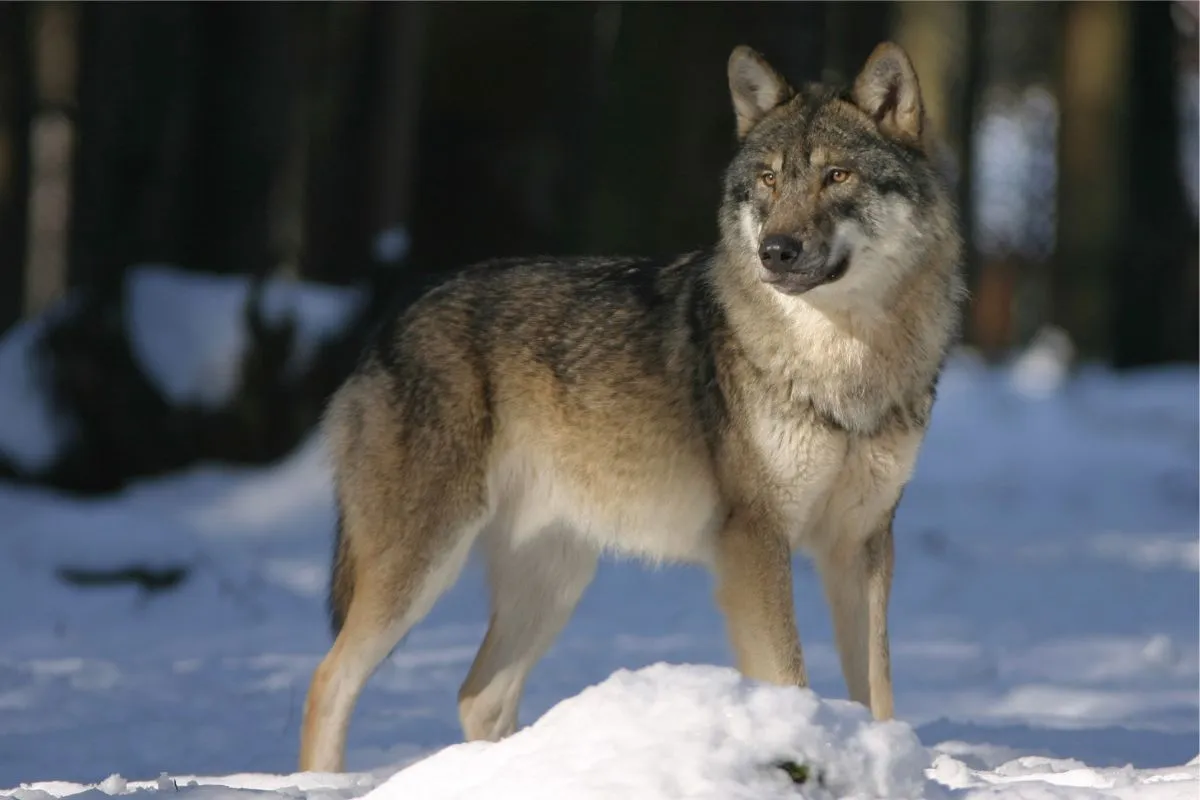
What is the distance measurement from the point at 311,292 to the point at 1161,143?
10.1m

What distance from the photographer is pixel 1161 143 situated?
55.7 ft

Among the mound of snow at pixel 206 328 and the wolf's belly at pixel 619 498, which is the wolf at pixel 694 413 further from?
the mound of snow at pixel 206 328

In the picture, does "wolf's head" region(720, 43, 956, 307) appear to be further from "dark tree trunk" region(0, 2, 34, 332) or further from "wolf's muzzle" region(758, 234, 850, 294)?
"dark tree trunk" region(0, 2, 34, 332)

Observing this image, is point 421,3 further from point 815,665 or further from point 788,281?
point 788,281

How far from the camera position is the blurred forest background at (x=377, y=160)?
33.8 feet

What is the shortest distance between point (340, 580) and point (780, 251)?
1880 millimetres

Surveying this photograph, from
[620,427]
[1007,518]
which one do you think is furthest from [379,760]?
[1007,518]

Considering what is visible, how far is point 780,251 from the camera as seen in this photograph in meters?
4.72


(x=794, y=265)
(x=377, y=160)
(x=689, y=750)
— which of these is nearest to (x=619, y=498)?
(x=794, y=265)

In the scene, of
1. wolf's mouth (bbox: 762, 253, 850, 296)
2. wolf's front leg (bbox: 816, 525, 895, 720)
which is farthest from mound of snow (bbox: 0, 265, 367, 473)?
wolf's mouth (bbox: 762, 253, 850, 296)

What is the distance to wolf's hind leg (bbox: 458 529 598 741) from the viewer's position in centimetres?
561

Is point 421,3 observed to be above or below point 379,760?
above

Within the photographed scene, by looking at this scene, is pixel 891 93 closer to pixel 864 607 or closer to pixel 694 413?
pixel 694 413

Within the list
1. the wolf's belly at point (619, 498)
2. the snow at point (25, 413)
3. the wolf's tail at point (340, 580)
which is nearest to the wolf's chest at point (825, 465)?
the wolf's belly at point (619, 498)
